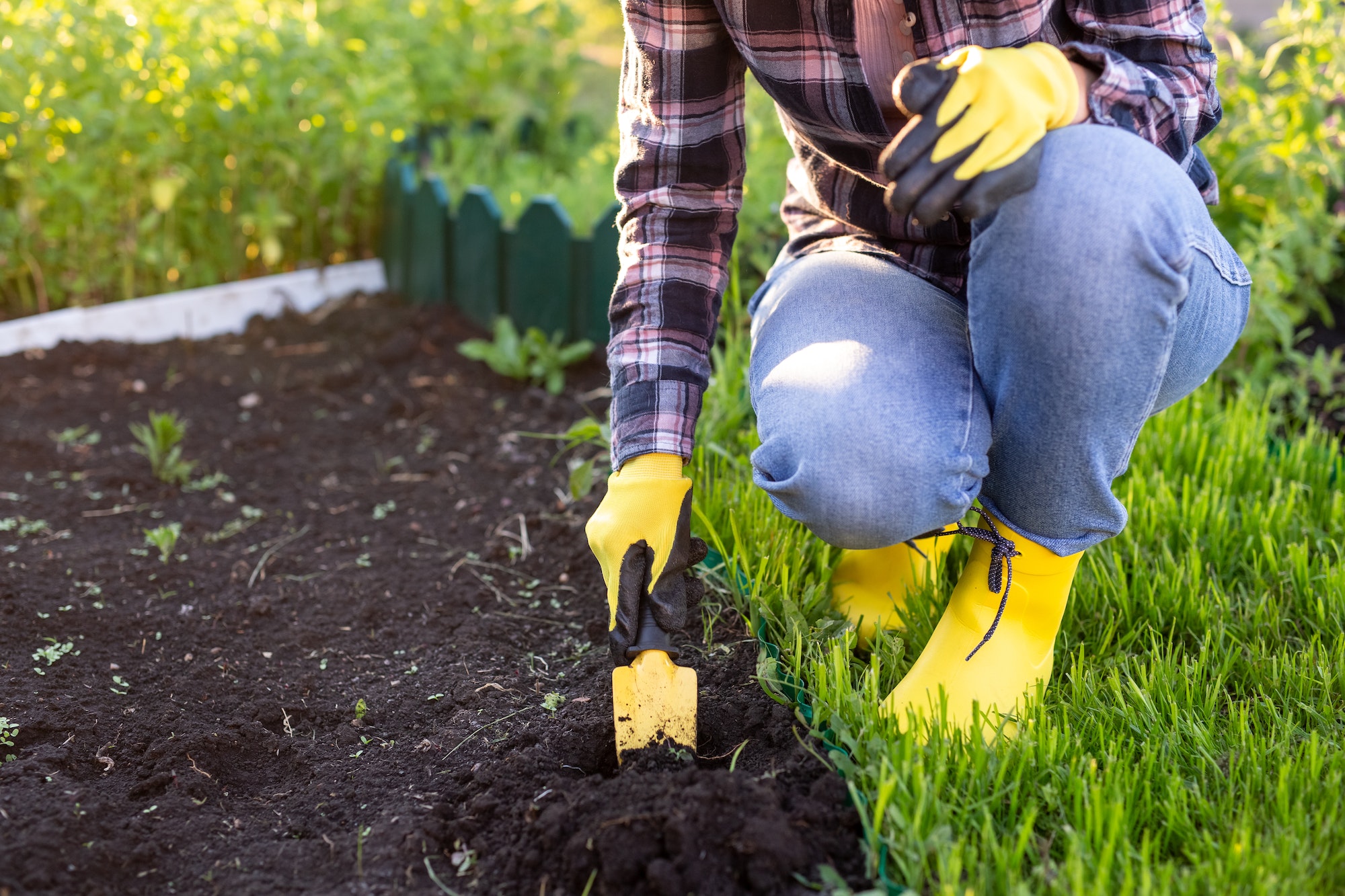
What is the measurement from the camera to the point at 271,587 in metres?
1.88

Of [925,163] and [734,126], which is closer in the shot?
[925,163]

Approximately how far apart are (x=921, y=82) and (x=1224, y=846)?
847mm

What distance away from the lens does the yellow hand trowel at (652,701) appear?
1.33 m

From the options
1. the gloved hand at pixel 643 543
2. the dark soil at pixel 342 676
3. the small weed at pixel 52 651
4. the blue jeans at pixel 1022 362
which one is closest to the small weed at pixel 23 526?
the dark soil at pixel 342 676

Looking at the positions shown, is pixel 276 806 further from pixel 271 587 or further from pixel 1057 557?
pixel 1057 557

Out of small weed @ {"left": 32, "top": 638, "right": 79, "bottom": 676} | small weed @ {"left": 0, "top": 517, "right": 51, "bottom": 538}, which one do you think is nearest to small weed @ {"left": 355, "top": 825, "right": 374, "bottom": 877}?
small weed @ {"left": 32, "top": 638, "right": 79, "bottom": 676}

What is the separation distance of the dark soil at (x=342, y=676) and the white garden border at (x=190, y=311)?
5.1 inches

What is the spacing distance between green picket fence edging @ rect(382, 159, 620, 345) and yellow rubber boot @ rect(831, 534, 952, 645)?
1.08 metres

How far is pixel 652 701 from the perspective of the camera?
1334 millimetres

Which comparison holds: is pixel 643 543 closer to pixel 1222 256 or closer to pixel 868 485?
pixel 868 485

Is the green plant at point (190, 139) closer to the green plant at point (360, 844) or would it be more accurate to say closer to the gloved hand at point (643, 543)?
the gloved hand at point (643, 543)

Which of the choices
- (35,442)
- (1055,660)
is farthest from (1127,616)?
(35,442)

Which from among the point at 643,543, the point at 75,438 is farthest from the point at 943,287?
the point at 75,438

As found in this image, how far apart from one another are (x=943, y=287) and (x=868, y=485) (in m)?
0.40
